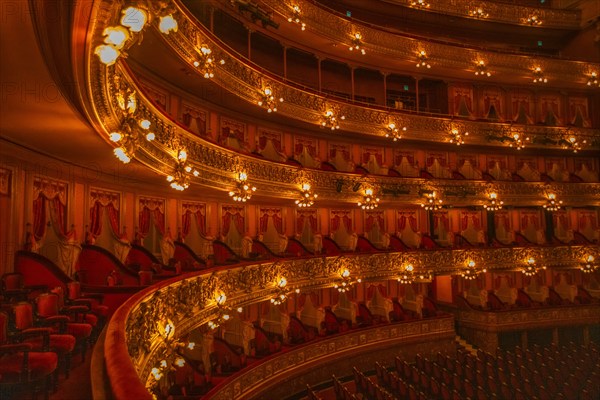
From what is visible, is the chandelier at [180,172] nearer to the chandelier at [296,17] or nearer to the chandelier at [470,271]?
the chandelier at [296,17]

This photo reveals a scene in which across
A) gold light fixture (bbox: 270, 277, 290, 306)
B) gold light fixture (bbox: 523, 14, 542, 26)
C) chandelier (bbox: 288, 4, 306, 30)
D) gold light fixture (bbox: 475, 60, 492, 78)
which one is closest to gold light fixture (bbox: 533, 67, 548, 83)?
gold light fixture (bbox: 475, 60, 492, 78)

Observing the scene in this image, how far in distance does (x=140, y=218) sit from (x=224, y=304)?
12.1ft

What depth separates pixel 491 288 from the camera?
900 inches

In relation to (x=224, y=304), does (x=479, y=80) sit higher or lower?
higher

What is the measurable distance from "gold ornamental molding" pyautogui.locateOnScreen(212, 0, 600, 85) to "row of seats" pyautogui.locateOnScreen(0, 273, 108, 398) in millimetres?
12808

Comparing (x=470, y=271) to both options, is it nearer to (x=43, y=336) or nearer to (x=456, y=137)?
(x=456, y=137)

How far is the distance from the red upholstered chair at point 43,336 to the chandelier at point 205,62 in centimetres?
788

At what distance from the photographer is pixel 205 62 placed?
38.2 feet

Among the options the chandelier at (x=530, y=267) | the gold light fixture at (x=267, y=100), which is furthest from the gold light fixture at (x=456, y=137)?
the gold light fixture at (x=267, y=100)

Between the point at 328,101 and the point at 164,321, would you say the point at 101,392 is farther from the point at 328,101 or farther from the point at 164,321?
the point at 328,101

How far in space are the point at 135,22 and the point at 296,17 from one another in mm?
14834

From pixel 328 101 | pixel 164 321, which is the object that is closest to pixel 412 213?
pixel 328 101

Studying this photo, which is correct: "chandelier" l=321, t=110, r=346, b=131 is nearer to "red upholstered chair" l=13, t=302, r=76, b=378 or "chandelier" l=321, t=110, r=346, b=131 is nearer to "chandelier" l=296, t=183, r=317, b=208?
"chandelier" l=296, t=183, r=317, b=208

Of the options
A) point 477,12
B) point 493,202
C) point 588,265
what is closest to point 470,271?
point 493,202
